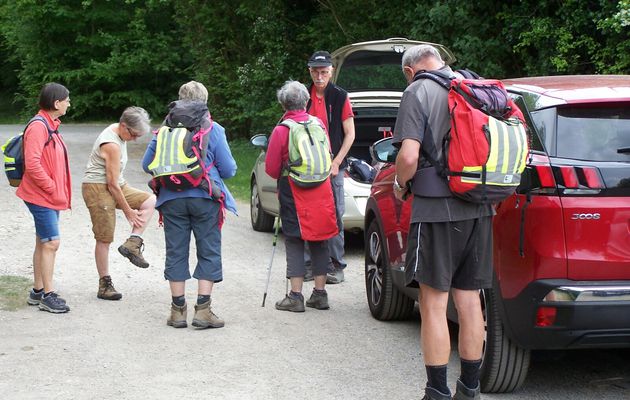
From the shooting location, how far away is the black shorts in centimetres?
502

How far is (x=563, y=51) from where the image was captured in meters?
13.9

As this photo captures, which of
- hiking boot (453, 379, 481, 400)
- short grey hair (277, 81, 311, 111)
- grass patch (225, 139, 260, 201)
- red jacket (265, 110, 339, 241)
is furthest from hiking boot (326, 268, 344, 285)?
grass patch (225, 139, 260, 201)

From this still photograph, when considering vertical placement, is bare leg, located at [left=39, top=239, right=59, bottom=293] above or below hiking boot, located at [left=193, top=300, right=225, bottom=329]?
above

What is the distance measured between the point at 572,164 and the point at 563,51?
9.15 metres

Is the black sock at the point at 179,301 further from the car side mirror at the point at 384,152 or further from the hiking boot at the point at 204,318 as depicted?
the car side mirror at the point at 384,152

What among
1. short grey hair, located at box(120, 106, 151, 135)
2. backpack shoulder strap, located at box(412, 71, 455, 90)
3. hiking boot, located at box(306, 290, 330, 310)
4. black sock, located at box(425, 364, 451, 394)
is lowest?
hiking boot, located at box(306, 290, 330, 310)

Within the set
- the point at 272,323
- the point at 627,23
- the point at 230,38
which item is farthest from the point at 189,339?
the point at 230,38

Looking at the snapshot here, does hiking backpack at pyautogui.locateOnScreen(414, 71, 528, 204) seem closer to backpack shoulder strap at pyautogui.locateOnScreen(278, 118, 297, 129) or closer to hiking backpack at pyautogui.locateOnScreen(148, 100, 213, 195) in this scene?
hiking backpack at pyautogui.locateOnScreen(148, 100, 213, 195)

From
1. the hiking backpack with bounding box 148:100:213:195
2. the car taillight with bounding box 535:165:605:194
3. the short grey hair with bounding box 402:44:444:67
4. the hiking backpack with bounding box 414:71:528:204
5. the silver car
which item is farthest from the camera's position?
the silver car

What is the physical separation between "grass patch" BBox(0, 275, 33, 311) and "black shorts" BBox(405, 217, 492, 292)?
4.15 metres

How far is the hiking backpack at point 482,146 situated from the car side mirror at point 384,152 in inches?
60.3

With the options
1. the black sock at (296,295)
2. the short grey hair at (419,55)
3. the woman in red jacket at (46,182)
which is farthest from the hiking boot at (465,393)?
the woman in red jacket at (46,182)

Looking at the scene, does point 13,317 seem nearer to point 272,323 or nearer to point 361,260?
point 272,323

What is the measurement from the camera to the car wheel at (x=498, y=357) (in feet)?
18.2
